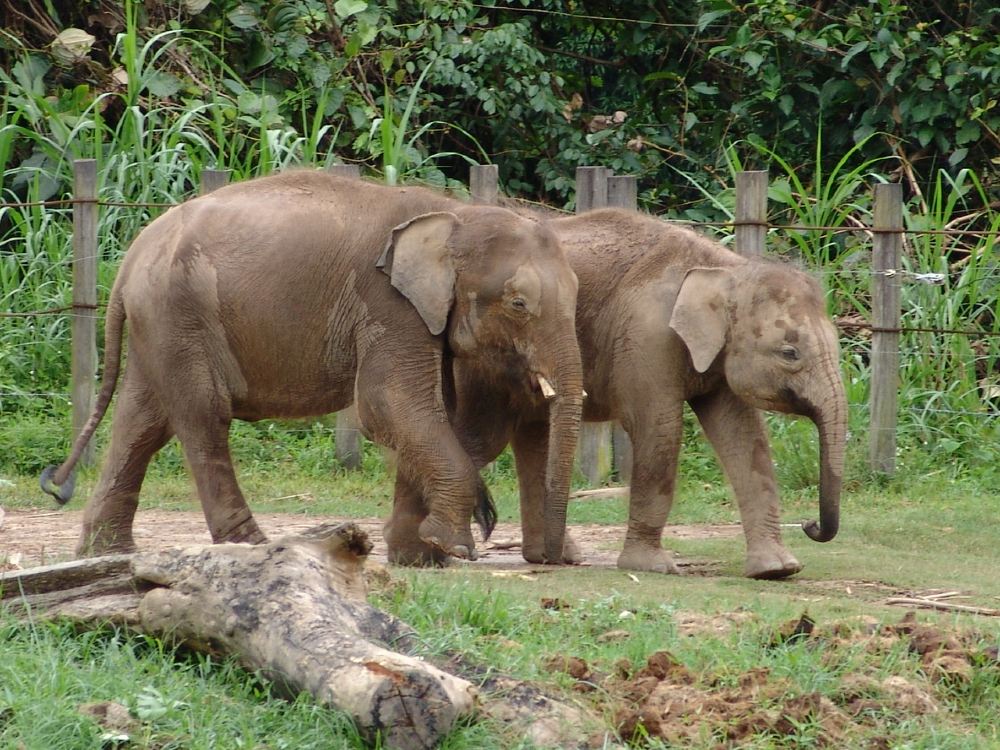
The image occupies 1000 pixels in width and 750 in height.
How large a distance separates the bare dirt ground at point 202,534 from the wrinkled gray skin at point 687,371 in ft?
1.36

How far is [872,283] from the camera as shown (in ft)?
32.2

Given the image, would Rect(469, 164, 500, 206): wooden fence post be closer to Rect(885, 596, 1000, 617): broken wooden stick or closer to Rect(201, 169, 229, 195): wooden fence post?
Rect(201, 169, 229, 195): wooden fence post

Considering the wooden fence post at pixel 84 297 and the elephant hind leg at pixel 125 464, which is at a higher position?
the wooden fence post at pixel 84 297

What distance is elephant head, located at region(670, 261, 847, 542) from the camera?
7.20 metres

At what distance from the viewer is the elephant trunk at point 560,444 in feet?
22.8

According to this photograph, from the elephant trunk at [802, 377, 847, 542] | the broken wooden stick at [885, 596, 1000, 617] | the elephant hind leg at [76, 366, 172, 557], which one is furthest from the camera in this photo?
the elephant hind leg at [76, 366, 172, 557]

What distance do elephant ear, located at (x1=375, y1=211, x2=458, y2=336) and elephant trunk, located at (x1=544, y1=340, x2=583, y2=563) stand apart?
555mm

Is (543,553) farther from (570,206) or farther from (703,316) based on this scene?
(570,206)

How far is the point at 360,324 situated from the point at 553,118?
7319 mm

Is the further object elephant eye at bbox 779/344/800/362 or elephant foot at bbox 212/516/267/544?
elephant eye at bbox 779/344/800/362

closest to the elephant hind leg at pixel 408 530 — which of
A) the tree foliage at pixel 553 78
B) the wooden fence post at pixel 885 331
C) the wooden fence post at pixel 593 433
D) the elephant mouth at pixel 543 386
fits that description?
the elephant mouth at pixel 543 386

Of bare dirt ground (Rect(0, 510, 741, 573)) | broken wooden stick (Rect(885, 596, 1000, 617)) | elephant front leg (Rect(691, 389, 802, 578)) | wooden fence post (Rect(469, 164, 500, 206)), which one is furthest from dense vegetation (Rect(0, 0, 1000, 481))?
broken wooden stick (Rect(885, 596, 1000, 617))

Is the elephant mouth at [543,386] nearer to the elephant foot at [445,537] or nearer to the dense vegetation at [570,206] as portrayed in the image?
the elephant foot at [445,537]

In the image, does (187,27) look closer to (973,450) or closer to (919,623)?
(973,450)
